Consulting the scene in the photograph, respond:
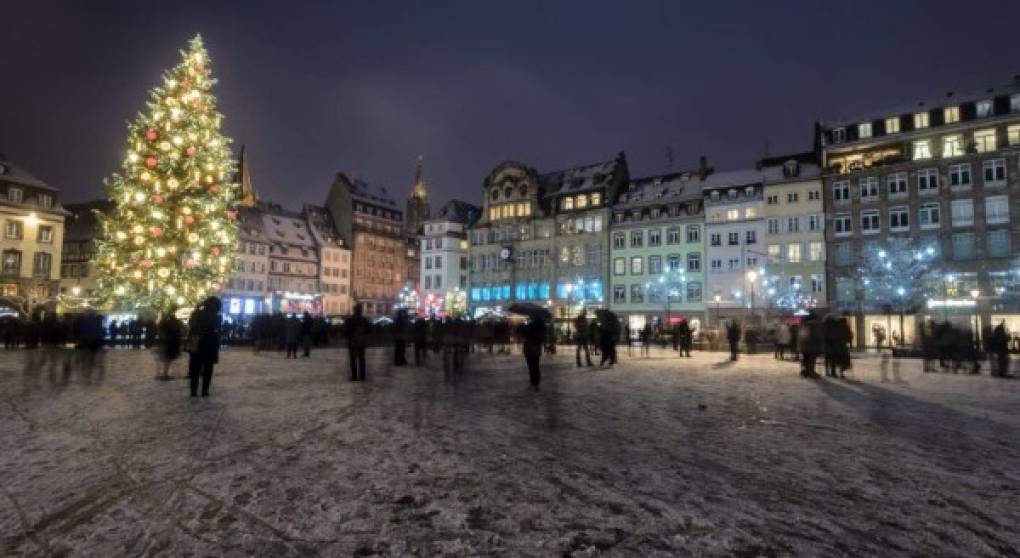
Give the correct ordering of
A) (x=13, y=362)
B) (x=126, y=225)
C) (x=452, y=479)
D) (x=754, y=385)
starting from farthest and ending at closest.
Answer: (x=126, y=225)
(x=13, y=362)
(x=754, y=385)
(x=452, y=479)

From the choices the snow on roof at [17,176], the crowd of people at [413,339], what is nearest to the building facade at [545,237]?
the crowd of people at [413,339]

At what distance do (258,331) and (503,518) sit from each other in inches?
1094

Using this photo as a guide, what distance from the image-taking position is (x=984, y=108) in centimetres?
4716

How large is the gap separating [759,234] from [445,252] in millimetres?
43790

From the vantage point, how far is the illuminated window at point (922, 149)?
49444 mm

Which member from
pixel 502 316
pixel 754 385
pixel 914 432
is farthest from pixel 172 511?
pixel 502 316

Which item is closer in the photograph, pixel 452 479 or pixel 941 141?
pixel 452 479

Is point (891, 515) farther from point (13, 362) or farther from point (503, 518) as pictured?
point (13, 362)

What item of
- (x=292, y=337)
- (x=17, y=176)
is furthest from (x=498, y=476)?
(x=17, y=176)

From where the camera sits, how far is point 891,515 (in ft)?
15.3

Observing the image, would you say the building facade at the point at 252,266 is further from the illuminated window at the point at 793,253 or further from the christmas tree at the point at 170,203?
the illuminated window at the point at 793,253

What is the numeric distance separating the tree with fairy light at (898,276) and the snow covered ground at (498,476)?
1309 inches

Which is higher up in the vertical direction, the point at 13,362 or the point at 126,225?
the point at 126,225

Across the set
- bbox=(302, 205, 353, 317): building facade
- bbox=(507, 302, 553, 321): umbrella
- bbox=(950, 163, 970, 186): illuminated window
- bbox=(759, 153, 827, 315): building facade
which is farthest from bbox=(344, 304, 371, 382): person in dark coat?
bbox=(302, 205, 353, 317): building facade
